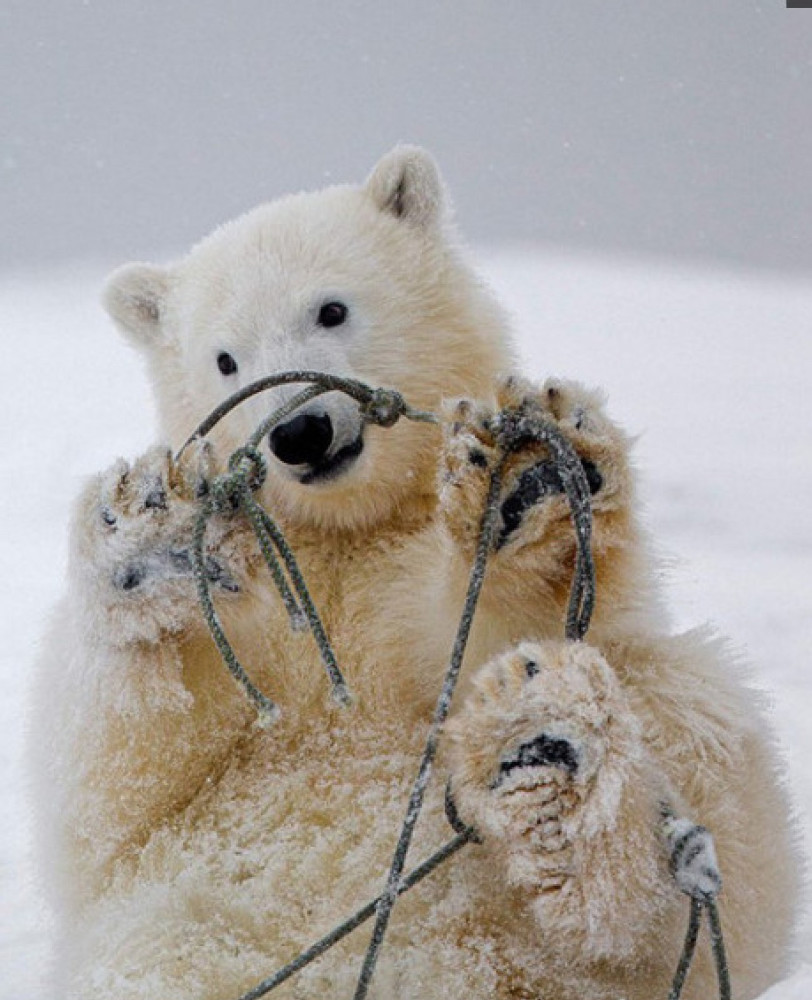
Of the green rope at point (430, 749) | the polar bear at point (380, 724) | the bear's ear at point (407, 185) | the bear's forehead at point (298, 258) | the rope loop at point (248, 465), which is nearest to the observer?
the green rope at point (430, 749)

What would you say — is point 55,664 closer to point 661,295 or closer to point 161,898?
point 161,898

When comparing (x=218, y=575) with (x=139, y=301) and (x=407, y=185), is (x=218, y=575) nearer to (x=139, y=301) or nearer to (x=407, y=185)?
(x=139, y=301)

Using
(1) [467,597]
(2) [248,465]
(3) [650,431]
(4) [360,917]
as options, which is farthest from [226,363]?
(3) [650,431]

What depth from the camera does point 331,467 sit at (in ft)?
8.20

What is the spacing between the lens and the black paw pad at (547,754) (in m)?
1.82

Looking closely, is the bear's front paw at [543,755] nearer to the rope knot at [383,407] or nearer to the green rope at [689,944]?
the green rope at [689,944]

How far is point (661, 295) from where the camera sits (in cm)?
1335

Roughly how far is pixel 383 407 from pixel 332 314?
751 mm

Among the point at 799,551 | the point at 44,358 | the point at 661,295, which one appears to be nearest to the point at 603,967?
the point at 799,551

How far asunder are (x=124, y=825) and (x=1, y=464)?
20.6ft

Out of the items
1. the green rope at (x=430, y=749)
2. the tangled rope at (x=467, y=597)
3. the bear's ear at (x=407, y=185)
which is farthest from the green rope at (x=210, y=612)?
the bear's ear at (x=407, y=185)

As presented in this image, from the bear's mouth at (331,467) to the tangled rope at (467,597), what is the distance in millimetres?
375

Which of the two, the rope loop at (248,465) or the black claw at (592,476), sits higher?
the rope loop at (248,465)

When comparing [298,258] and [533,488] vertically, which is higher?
[298,258]
